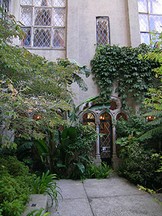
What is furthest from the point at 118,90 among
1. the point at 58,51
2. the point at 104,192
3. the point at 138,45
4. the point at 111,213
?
the point at 111,213

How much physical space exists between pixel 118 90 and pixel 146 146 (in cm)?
251

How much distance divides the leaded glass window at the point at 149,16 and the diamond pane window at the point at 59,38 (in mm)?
3349

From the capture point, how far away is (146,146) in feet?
16.4

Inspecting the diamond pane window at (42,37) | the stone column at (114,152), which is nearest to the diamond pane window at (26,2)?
the diamond pane window at (42,37)

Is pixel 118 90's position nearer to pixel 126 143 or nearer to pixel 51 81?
pixel 126 143

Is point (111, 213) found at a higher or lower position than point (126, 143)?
lower

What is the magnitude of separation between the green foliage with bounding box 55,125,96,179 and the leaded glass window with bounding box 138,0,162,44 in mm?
5226

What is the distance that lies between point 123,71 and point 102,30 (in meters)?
2.15

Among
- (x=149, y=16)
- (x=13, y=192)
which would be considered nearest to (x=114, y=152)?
(x=13, y=192)

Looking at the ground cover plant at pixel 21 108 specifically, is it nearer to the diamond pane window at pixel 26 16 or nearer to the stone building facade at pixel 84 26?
the stone building facade at pixel 84 26

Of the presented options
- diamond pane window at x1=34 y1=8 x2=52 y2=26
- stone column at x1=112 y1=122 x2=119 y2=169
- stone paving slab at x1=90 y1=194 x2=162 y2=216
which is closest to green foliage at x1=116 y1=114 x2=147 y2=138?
stone column at x1=112 y1=122 x2=119 y2=169

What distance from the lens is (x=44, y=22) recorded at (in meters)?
7.30

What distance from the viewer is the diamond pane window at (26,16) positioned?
23.6 feet

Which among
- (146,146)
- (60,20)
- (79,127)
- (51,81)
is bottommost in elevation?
(146,146)
